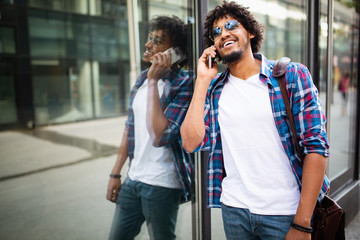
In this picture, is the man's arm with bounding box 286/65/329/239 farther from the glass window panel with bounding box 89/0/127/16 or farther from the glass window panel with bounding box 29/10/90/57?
the glass window panel with bounding box 89/0/127/16

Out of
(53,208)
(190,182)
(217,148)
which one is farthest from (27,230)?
(217,148)

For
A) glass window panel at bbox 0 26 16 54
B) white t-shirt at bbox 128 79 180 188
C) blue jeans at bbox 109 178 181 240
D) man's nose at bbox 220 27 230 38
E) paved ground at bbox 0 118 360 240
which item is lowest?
paved ground at bbox 0 118 360 240

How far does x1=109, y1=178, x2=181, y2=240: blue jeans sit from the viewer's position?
197cm

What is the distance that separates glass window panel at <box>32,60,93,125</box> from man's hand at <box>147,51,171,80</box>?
9849 mm

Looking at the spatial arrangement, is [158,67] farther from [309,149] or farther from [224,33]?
[309,149]

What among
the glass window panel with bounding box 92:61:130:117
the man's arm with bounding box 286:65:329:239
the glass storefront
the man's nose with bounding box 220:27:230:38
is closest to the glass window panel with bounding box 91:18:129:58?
the glass storefront

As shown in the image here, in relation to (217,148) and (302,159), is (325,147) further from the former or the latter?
(217,148)

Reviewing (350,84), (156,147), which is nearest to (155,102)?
(156,147)

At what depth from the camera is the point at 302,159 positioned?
55.8 inches

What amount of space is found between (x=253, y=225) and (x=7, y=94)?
1025cm

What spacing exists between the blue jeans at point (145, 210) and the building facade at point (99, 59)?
1819 millimetres

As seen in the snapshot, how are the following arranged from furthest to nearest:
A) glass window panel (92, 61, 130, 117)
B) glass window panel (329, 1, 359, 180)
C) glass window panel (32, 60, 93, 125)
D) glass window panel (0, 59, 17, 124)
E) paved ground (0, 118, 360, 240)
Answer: glass window panel (92, 61, 130, 117) < glass window panel (32, 60, 93, 125) < glass window panel (0, 59, 17, 124) < glass window panel (329, 1, 359, 180) < paved ground (0, 118, 360, 240)

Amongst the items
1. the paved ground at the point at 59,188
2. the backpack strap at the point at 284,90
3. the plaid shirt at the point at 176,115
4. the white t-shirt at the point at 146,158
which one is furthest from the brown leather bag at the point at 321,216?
the paved ground at the point at 59,188

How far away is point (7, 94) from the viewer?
32.0ft
